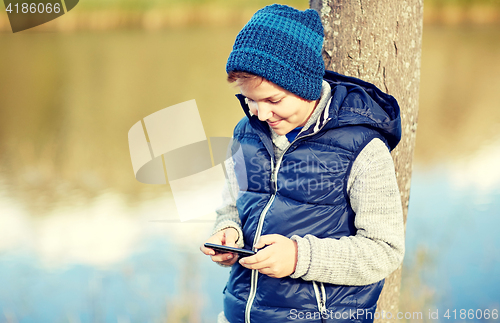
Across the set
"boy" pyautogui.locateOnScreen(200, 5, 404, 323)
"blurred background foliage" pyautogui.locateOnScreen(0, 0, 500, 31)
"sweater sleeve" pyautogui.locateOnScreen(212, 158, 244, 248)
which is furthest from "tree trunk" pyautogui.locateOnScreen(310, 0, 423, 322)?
"blurred background foliage" pyautogui.locateOnScreen(0, 0, 500, 31)

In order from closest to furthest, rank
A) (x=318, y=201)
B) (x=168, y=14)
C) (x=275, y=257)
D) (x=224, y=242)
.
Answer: (x=275, y=257) < (x=318, y=201) < (x=224, y=242) < (x=168, y=14)

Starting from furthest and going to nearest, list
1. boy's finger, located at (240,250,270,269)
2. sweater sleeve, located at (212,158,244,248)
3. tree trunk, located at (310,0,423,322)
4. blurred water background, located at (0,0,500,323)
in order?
blurred water background, located at (0,0,500,323) → tree trunk, located at (310,0,423,322) → sweater sleeve, located at (212,158,244,248) → boy's finger, located at (240,250,270,269)

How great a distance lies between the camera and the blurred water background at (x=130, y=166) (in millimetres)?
3289

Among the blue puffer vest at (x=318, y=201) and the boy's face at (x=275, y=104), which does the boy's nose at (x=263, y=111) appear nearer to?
the boy's face at (x=275, y=104)

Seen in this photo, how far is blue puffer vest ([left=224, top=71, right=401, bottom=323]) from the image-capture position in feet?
3.94

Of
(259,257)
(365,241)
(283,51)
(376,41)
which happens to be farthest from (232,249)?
(376,41)

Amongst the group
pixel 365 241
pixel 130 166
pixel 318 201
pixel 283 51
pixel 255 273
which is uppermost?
pixel 283 51

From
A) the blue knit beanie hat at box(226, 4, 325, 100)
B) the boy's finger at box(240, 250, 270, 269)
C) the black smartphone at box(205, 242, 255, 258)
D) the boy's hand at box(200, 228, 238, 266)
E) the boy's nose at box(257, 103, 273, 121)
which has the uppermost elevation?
the blue knit beanie hat at box(226, 4, 325, 100)

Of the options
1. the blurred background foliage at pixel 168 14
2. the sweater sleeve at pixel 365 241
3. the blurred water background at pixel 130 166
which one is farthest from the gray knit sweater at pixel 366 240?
the blurred background foliage at pixel 168 14

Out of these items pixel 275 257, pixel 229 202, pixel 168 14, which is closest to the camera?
pixel 275 257

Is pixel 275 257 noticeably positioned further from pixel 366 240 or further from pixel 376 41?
pixel 376 41

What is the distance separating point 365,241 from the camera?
1.17m

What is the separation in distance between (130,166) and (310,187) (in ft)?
13.1

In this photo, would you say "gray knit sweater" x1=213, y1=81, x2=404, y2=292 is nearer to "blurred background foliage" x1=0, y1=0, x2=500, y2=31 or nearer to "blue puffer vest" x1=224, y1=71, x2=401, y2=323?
"blue puffer vest" x1=224, y1=71, x2=401, y2=323
